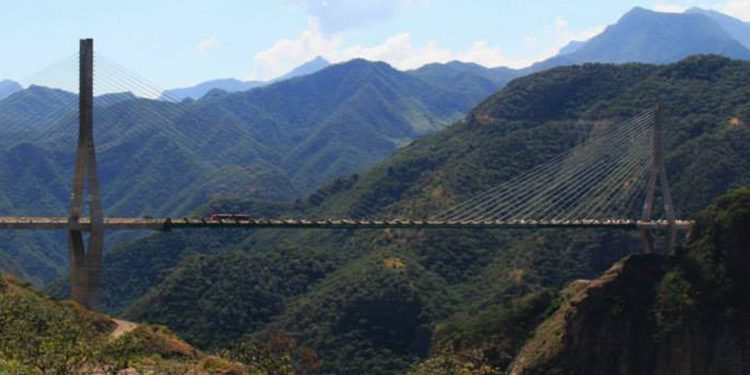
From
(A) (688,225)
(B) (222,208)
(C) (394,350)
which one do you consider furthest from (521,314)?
(B) (222,208)

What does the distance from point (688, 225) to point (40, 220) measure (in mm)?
32373

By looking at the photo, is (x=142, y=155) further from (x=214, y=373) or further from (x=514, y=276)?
(x=214, y=373)

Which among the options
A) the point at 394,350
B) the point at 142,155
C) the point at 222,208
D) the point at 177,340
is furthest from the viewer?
the point at 142,155

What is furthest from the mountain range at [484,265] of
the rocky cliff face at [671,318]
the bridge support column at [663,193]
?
the bridge support column at [663,193]

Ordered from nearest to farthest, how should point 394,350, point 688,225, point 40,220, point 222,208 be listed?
point 40,220, point 688,225, point 394,350, point 222,208

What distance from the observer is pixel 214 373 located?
29844mm

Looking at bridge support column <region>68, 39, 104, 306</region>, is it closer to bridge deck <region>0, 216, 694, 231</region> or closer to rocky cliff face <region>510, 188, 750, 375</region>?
bridge deck <region>0, 216, 694, 231</region>

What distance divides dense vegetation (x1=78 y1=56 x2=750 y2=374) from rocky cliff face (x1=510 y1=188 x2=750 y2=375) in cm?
393

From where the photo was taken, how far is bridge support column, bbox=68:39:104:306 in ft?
129

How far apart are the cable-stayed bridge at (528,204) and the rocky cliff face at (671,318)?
351cm

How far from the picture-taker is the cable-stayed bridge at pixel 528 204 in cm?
3972

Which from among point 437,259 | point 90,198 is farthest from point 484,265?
point 90,198

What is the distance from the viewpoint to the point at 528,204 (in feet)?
214

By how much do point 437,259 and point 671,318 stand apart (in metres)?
32.4
